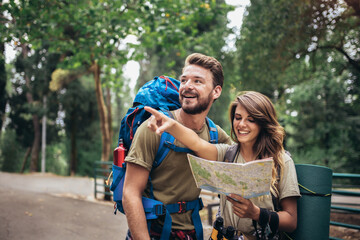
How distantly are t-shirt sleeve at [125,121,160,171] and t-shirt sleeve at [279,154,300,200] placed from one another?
88 centimetres

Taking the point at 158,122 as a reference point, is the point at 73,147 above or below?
below

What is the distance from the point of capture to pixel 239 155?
2.10 meters

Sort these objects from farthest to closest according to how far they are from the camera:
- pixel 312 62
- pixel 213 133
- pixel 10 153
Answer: pixel 10 153
pixel 312 62
pixel 213 133

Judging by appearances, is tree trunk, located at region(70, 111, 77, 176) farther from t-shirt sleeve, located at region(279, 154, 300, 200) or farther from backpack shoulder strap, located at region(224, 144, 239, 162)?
t-shirt sleeve, located at region(279, 154, 300, 200)

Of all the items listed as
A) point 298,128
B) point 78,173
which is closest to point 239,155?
point 298,128

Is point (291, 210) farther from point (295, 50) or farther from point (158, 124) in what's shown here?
point (295, 50)

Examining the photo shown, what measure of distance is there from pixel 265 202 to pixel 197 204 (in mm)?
518

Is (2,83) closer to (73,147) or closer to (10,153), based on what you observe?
(73,147)

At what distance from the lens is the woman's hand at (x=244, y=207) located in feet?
5.57

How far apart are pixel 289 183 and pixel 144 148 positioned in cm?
99

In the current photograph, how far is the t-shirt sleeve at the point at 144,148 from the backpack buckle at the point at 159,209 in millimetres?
262

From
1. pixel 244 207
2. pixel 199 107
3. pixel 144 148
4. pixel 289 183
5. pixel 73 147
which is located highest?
pixel 199 107

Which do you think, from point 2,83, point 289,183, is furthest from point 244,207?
point 2,83

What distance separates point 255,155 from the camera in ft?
6.70
